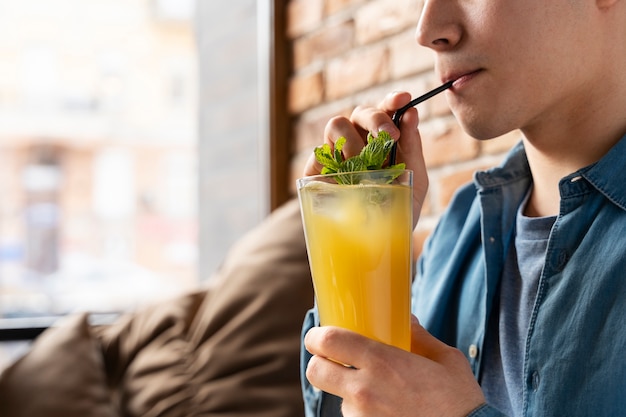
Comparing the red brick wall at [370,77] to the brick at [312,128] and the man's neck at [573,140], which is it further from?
the man's neck at [573,140]

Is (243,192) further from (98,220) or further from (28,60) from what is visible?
(28,60)

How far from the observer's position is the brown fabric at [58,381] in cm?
169

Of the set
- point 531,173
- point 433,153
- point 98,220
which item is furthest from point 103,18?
point 531,173

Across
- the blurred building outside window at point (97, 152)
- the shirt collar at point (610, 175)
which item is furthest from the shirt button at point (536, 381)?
the blurred building outside window at point (97, 152)

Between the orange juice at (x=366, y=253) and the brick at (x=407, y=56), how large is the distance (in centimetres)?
92

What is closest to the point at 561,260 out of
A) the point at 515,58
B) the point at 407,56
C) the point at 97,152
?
the point at 515,58

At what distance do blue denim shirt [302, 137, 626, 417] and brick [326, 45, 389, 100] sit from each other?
735 millimetres

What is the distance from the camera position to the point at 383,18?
6.54ft

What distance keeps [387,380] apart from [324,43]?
1586 mm

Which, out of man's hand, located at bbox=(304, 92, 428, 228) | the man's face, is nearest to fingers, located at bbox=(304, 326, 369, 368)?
man's hand, located at bbox=(304, 92, 428, 228)

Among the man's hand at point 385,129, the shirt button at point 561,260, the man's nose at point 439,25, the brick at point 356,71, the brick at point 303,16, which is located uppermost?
the brick at point 303,16

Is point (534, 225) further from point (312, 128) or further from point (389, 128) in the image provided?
point (312, 128)

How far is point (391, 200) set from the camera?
0.94 m

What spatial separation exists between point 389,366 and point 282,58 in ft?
5.83
